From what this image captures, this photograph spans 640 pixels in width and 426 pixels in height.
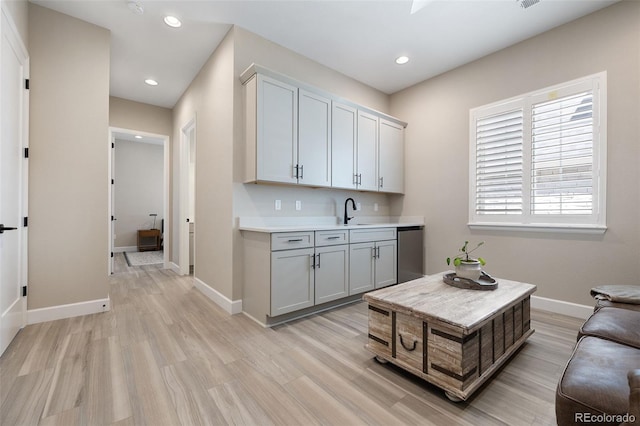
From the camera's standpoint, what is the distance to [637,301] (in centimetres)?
168

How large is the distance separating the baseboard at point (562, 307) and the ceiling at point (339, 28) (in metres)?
2.87

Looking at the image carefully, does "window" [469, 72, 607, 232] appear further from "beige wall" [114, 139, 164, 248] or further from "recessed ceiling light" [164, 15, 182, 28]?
"beige wall" [114, 139, 164, 248]

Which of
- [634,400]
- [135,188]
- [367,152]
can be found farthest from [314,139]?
[135,188]

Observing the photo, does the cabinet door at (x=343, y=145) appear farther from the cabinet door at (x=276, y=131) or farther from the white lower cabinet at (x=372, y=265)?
the white lower cabinet at (x=372, y=265)

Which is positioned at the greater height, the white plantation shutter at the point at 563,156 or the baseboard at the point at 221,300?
the white plantation shutter at the point at 563,156

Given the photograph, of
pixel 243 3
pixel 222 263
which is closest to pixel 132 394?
pixel 222 263

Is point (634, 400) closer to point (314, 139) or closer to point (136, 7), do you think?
point (314, 139)

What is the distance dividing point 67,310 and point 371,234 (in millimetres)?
3241

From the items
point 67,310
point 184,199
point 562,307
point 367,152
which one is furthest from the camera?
point 184,199

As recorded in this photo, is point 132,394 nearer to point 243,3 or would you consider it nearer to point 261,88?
point 261,88

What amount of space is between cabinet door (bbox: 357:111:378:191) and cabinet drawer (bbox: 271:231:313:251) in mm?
1362

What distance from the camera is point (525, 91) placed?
313 cm

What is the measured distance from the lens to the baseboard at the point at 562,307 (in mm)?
2719

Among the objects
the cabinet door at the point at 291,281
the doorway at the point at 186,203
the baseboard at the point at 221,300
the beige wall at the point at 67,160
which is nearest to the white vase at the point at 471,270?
the cabinet door at the point at 291,281
